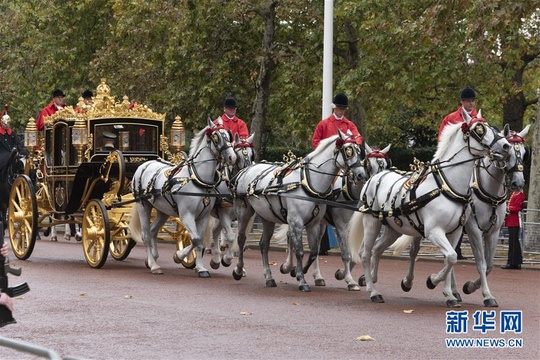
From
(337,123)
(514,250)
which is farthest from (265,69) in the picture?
(337,123)

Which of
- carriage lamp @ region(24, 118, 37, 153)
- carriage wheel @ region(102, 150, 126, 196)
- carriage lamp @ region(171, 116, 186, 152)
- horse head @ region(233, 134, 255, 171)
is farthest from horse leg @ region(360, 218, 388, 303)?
carriage lamp @ region(24, 118, 37, 153)

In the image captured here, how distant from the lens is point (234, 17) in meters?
29.6

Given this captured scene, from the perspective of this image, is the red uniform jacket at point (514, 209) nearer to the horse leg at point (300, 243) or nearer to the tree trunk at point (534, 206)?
the tree trunk at point (534, 206)

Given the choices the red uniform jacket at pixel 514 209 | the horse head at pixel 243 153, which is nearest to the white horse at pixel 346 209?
the horse head at pixel 243 153

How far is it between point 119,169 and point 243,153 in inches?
79.6

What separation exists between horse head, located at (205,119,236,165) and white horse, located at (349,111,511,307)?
3.17m

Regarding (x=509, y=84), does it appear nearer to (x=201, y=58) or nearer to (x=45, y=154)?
(x=201, y=58)

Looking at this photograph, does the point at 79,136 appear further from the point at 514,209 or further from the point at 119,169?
the point at 514,209

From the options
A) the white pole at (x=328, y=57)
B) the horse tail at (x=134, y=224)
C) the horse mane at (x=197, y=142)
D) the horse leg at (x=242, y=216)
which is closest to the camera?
the horse leg at (x=242, y=216)

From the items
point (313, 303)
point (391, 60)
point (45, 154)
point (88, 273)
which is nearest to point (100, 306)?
point (313, 303)

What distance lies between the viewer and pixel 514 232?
66.0 ft

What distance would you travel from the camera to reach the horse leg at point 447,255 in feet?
43.0

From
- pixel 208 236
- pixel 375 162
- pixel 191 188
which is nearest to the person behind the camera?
pixel 375 162

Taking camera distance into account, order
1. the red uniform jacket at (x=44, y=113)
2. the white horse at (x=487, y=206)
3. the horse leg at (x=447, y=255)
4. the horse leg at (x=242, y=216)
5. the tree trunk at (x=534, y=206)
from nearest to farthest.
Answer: the horse leg at (x=447, y=255) < the white horse at (x=487, y=206) < the horse leg at (x=242, y=216) < the red uniform jacket at (x=44, y=113) < the tree trunk at (x=534, y=206)
